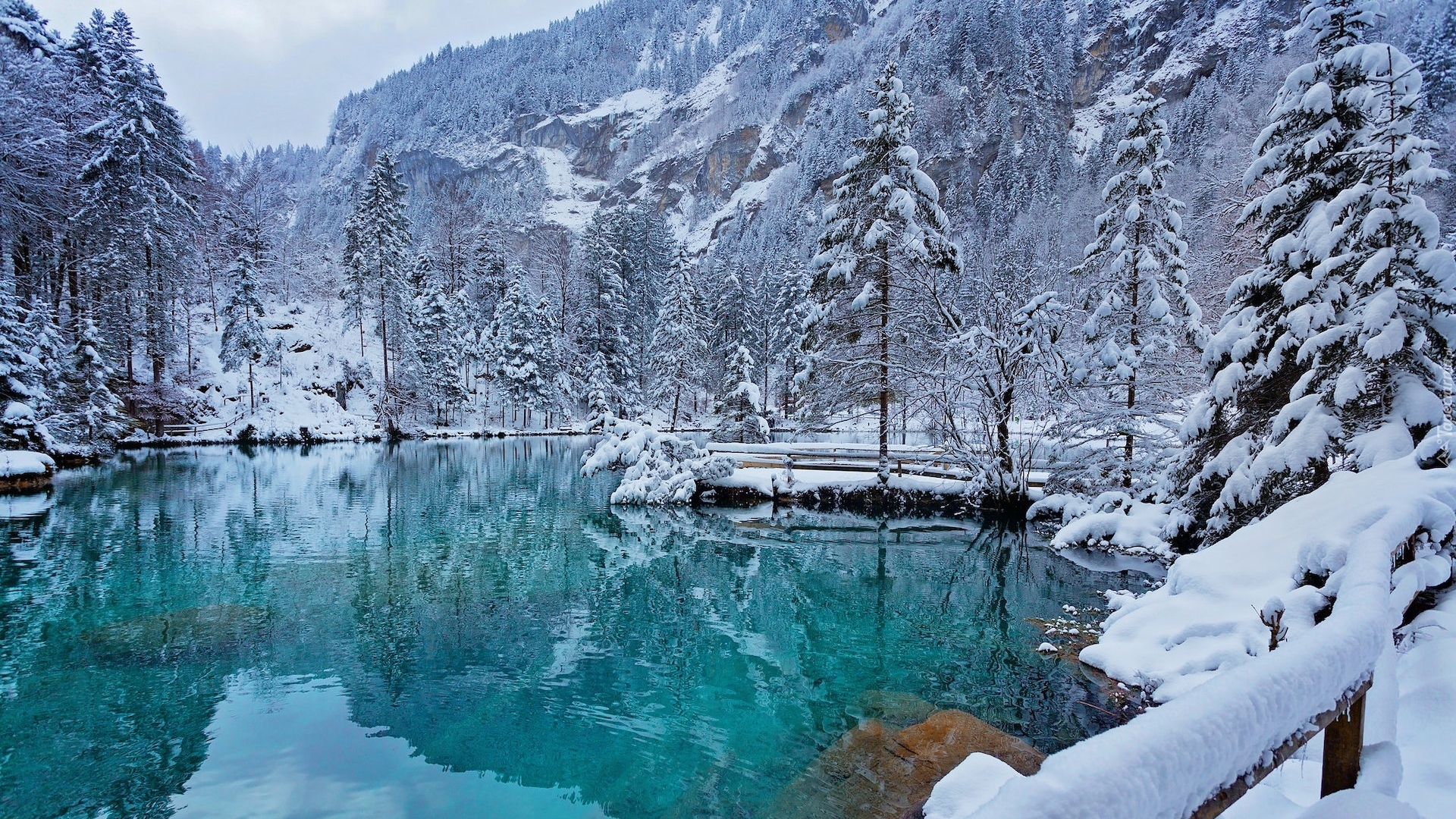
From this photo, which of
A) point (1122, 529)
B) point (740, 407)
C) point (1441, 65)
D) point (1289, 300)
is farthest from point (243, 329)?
point (1441, 65)

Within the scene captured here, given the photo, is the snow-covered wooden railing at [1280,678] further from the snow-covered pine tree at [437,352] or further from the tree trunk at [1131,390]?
the snow-covered pine tree at [437,352]

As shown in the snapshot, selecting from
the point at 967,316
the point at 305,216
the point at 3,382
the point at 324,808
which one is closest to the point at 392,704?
the point at 324,808

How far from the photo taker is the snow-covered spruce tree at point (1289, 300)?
9422 millimetres

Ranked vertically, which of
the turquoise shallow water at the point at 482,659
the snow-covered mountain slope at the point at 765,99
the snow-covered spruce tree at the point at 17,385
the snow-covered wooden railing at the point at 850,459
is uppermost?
the snow-covered mountain slope at the point at 765,99

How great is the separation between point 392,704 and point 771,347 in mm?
50385

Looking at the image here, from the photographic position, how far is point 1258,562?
747 centimetres

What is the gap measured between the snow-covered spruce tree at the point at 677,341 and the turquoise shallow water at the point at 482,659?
34.9 m

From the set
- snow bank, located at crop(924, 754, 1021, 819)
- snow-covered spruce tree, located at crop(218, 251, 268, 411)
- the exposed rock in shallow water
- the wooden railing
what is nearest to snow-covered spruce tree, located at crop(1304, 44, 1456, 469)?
the exposed rock in shallow water

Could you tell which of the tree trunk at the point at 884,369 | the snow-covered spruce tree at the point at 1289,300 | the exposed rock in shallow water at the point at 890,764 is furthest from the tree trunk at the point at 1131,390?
the exposed rock in shallow water at the point at 890,764

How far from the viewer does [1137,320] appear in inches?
743

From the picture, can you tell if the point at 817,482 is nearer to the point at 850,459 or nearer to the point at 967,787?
the point at 850,459

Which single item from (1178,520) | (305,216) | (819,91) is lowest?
(1178,520)

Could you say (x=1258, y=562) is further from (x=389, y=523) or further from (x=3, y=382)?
(x=3, y=382)

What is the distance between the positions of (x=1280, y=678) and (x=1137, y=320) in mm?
20173
